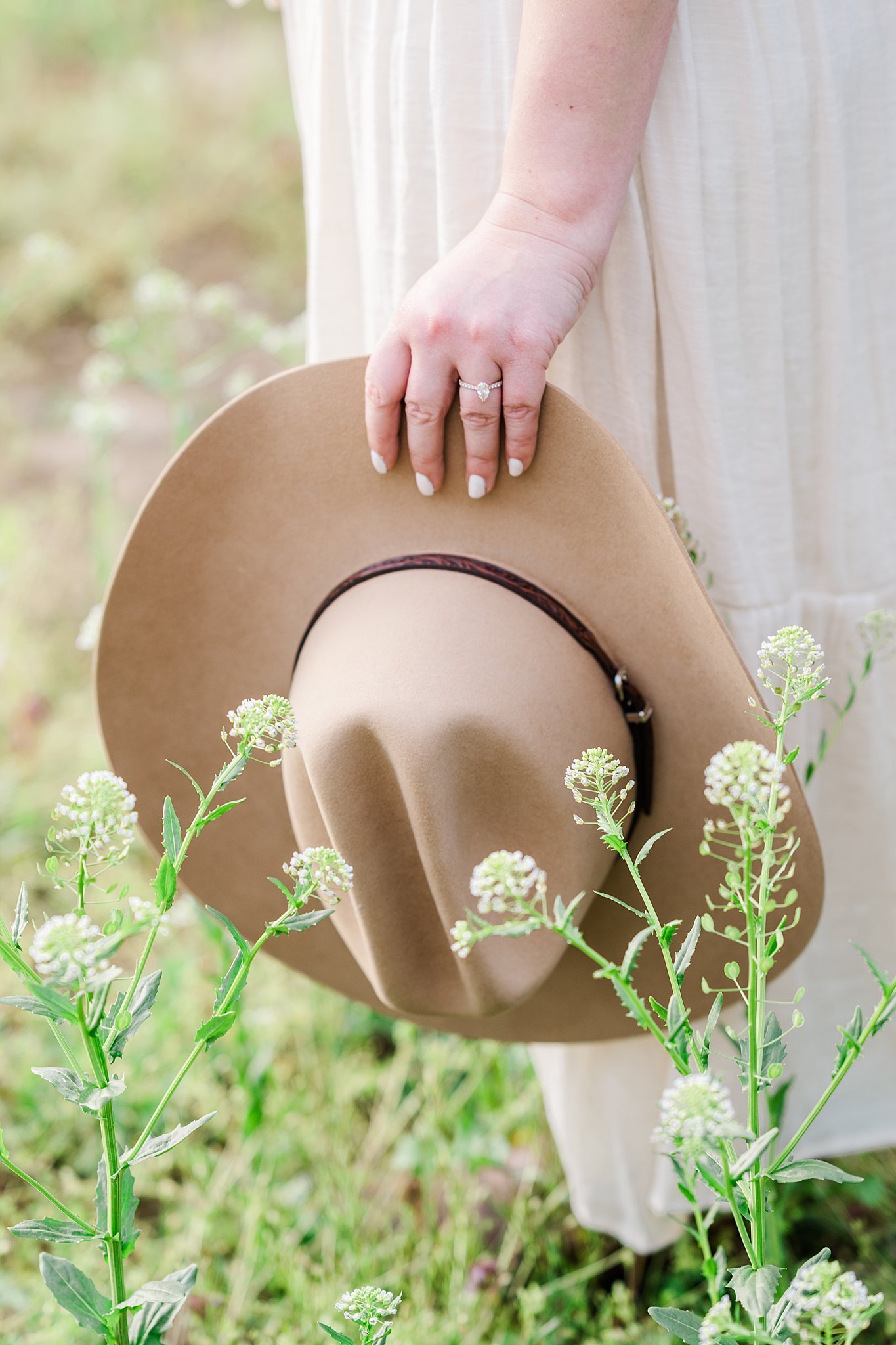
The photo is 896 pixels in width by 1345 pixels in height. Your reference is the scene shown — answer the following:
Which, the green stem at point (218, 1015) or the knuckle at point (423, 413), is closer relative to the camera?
the green stem at point (218, 1015)

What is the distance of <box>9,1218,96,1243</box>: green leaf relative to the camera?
636mm

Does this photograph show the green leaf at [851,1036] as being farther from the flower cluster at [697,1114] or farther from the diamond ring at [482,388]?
the diamond ring at [482,388]

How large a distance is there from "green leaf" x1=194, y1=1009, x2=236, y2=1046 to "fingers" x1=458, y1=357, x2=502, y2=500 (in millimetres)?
490

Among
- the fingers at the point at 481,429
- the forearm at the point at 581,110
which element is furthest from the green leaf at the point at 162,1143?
the forearm at the point at 581,110

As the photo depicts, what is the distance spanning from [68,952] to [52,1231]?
199mm

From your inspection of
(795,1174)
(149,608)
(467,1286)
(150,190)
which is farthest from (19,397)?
(795,1174)

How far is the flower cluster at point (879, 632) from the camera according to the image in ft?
3.43

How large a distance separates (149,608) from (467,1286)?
3.14 feet

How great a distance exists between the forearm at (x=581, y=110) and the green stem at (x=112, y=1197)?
682 millimetres

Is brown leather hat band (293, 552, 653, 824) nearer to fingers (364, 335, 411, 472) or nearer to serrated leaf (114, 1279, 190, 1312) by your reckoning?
fingers (364, 335, 411, 472)

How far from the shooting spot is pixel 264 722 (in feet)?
2.24

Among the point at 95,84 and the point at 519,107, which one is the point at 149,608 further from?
the point at 95,84

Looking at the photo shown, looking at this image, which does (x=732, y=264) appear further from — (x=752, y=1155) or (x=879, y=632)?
(x=752, y=1155)

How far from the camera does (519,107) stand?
0.88m
